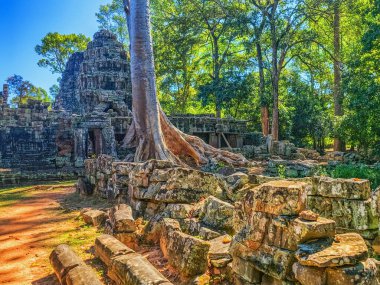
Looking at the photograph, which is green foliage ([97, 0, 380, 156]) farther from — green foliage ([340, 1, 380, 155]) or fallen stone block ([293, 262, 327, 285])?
fallen stone block ([293, 262, 327, 285])

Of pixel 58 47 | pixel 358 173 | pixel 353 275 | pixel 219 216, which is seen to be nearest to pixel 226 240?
pixel 219 216

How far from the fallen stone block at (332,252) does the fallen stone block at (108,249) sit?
2400 millimetres

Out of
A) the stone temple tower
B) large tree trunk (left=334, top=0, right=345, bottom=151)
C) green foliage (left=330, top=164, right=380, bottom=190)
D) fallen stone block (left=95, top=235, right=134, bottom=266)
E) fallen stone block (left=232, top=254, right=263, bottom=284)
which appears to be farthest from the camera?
the stone temple tower

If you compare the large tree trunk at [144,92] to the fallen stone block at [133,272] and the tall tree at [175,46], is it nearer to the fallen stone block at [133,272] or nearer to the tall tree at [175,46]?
the fallen stone block at [133,272]

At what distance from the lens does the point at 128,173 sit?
28.9 ft

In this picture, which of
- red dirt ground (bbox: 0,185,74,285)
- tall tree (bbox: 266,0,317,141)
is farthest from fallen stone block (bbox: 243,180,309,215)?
tall tree (bbox: 266,0,317,141)

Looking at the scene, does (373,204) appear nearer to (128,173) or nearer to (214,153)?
(128,173)

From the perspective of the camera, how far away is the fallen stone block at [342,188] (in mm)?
4605

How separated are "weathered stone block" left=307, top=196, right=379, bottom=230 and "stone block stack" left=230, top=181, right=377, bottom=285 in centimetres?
163


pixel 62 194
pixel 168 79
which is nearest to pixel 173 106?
pixel 168 79

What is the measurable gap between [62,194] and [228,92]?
736 inches

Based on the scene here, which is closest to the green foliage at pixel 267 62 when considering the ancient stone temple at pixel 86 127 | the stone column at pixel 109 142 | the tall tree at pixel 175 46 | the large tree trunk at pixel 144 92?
the tall tree at pixel 175 46

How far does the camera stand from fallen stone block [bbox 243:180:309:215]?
10.4 ft

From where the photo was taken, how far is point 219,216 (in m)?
4.96
